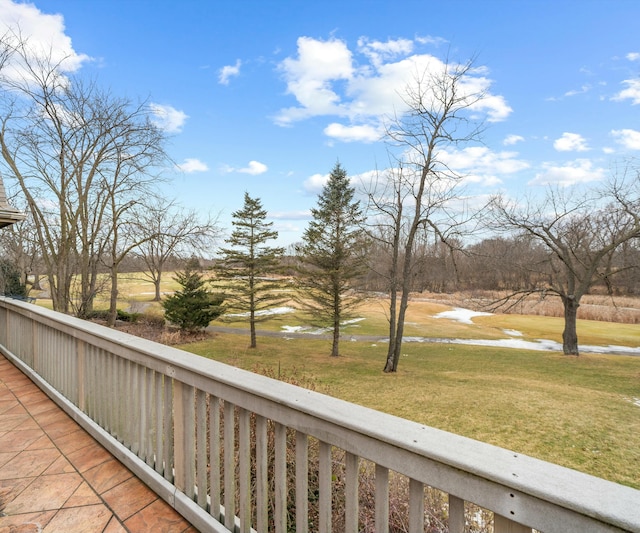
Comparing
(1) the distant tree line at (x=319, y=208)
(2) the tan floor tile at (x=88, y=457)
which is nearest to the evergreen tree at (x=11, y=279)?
(1) the distant tree line at (x=319, y=208)

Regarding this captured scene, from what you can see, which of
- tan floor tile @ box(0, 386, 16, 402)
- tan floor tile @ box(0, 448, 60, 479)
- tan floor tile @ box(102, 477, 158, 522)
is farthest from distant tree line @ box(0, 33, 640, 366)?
tan floor tile @ box(0, 448, 60, 479)

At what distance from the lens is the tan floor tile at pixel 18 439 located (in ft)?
8.65

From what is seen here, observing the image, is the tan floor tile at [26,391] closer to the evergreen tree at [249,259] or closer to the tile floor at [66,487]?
the tile floor at [66,487]

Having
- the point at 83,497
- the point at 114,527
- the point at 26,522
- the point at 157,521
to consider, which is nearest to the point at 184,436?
the point at 157,521

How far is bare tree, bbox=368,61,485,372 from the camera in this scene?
→ 42.5 ft

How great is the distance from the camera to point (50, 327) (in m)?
3.44

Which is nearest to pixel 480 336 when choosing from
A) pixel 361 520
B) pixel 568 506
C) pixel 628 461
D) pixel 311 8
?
pixel 628 461

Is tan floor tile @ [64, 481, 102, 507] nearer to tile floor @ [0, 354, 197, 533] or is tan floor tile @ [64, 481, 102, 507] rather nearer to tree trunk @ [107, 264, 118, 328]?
tile floor @ [0, 354, 197, 533]

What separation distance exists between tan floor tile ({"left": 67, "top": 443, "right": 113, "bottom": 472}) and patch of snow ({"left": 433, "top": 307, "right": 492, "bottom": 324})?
2886 cm

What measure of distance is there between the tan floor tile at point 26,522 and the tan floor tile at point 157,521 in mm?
444

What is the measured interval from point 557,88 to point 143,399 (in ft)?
62.1

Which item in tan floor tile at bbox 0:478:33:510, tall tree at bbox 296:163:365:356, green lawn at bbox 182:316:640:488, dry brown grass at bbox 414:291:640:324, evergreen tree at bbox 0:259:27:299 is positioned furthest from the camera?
dry brown grass at bbox 414:291:640:324

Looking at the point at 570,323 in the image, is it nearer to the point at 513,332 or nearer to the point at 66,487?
the point at 513,332

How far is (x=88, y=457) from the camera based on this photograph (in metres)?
2.48
